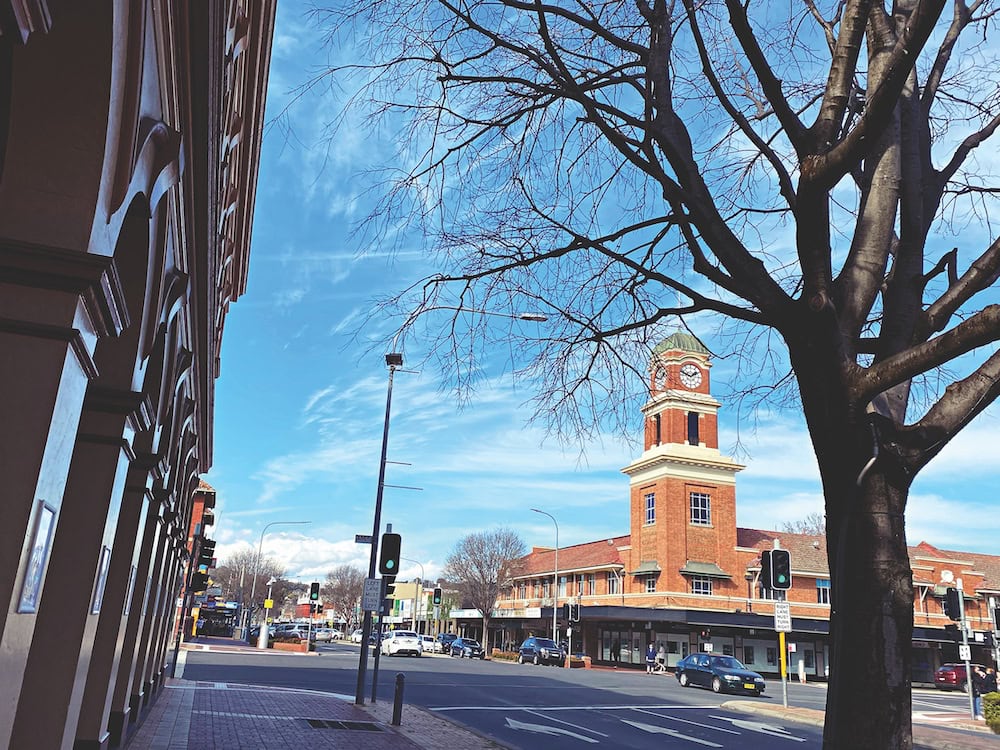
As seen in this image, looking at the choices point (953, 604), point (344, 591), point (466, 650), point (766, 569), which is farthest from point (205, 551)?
point (344, 591)

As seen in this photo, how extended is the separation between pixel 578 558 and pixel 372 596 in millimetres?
52953

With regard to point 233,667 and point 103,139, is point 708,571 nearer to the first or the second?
point 233,667

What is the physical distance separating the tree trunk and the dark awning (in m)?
53.7

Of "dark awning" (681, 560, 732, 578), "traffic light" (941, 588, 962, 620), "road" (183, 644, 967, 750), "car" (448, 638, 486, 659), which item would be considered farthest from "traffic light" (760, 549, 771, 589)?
"car" (448, 638, 486, 659)

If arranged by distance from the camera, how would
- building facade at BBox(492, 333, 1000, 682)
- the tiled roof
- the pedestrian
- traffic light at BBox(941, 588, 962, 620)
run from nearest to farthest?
1. traffic light at BBox(941, 588, 962, 620)
2. the pedestrian
3. building facade at BBox(492, 333, 1000, 682)
4. the tiled roof

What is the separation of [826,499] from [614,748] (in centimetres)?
1075

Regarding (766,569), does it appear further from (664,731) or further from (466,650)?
(466,650)

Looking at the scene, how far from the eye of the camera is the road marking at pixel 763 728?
17456 mm

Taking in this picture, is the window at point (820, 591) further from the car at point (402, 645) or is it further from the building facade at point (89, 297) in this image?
the building facade at point (89, 297)

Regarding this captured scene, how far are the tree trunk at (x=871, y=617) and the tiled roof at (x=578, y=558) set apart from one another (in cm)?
5807

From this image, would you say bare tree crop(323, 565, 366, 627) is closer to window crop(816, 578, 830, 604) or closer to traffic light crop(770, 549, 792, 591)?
window crop(816, 578, 830, 604)

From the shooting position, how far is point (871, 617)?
14.6ft

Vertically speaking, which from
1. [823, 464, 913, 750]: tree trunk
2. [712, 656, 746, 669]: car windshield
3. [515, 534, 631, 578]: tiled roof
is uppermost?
[515, 534, 631, 578]: tiled roof

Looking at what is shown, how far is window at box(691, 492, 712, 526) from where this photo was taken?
193 feet
